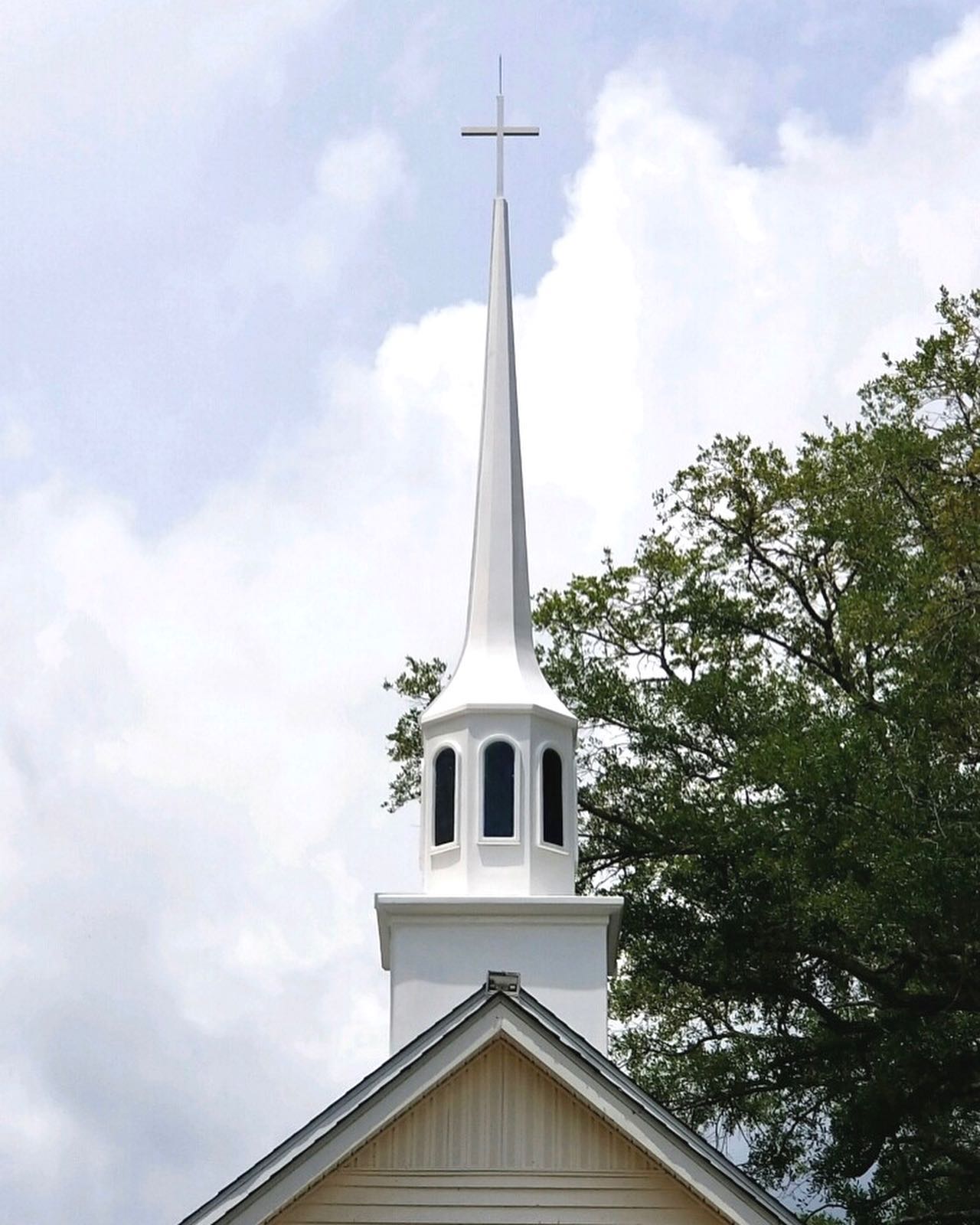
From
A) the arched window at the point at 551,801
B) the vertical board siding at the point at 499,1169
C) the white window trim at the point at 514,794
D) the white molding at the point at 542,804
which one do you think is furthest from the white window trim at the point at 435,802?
the vertical board siding at the point at 499,1169

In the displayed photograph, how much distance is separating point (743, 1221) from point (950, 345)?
57.7 ft

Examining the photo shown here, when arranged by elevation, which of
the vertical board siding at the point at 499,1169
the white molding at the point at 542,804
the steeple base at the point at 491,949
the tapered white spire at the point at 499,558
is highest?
the tapered white spire at the point at 499,558

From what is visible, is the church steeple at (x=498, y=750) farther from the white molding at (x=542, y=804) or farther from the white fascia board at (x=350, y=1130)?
the white fascia board at (x=350, y=1130)

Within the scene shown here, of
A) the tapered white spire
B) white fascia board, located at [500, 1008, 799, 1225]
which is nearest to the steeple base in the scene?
the tapered white spire

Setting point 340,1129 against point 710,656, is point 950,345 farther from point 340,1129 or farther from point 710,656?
point 340,1129

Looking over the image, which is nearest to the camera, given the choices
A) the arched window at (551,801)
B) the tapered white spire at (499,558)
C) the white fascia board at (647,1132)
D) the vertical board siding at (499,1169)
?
the white fascia board at (647,1132)

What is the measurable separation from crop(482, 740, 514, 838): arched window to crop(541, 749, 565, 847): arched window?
371 millimetres

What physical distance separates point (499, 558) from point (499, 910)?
4.68 m

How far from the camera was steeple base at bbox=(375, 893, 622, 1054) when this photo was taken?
19406mm

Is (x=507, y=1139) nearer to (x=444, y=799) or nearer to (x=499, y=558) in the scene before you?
(x=444, y=799)

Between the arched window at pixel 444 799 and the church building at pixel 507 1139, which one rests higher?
the arched window at pixel 444 799

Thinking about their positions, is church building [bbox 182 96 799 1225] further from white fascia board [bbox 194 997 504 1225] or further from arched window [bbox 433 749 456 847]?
arched window [bbox 433 749 456 847]

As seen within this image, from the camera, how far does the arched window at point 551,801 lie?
20672 mm

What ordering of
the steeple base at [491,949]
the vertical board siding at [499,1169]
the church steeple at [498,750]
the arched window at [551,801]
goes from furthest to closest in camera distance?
the arched window at [551,801] < the church steeple at [498,750] < the steeple base at [491,949] < the vertical board siding at [499,1169]
